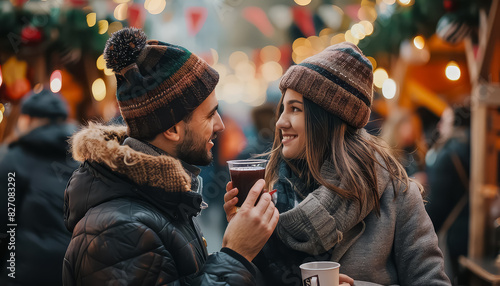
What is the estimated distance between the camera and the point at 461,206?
4.89m

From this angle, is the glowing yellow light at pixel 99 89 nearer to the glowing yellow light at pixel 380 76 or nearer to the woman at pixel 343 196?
the glowing yellow light at pixel 380 76

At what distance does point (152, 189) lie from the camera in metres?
1.77

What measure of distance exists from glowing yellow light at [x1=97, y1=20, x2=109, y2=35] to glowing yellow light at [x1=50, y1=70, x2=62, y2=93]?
927 mm

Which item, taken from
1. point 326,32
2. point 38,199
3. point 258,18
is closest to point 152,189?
point 38,199

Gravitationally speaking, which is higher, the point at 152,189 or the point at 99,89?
the point at 152,189

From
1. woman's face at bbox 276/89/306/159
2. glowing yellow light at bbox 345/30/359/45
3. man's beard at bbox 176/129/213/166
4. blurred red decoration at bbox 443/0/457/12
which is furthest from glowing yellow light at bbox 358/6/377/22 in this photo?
man's beard at bbox 176/129/213/166

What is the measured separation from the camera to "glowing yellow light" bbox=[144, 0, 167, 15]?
5.31 meters

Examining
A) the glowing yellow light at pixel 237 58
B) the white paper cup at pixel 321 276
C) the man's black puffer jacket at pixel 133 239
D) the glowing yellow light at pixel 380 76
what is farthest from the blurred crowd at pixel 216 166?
the glowing yellow light at pixel 237 58

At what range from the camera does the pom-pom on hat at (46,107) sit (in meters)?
3.50

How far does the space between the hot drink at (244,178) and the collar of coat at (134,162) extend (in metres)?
0.24

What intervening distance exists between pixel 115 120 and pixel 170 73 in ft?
1.78

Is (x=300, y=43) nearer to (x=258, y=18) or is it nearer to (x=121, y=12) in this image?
(x=258, y=18)

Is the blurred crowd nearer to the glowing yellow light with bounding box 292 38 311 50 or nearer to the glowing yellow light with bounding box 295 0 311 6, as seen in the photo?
the glowing yellow light with bounding box 295 0 311 6

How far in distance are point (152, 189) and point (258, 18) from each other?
5395 mm
